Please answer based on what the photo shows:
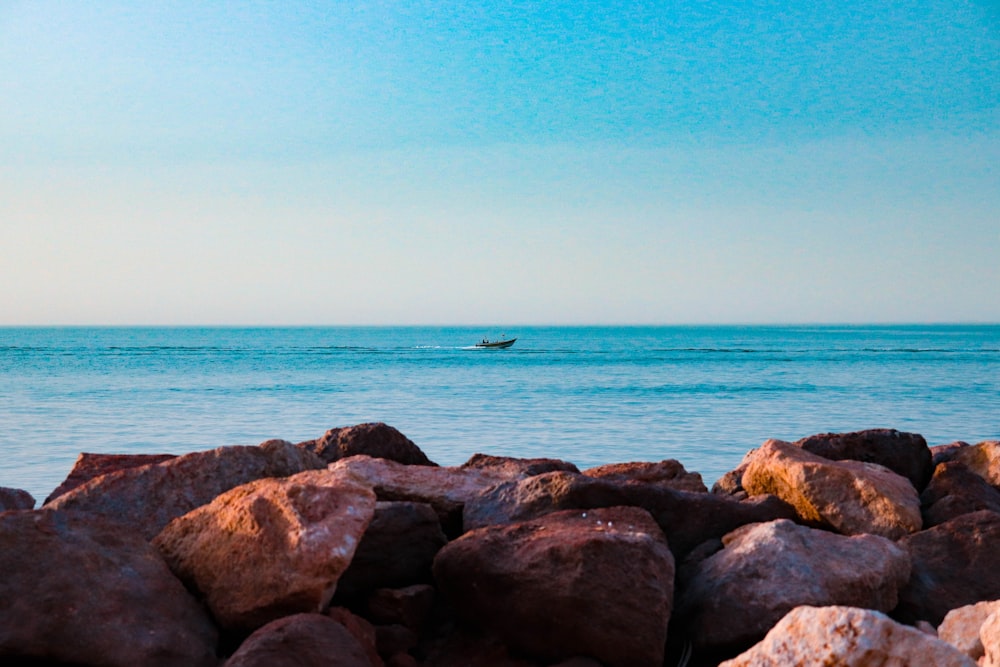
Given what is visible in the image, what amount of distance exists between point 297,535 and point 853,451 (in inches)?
196

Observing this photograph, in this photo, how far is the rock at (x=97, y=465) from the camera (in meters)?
5.70

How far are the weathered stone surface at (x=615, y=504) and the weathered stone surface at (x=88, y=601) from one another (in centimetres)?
172

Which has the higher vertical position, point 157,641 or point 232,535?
point 232,535

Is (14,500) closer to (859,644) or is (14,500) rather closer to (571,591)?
(571,591)

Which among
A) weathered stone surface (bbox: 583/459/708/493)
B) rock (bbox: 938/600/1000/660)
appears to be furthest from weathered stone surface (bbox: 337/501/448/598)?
rock (bbox: 938/600/1000/660)

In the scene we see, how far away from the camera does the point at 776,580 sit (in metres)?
4.45

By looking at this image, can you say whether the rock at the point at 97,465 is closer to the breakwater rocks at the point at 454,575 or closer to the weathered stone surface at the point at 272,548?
the breakwater rocks at the point at 454,575

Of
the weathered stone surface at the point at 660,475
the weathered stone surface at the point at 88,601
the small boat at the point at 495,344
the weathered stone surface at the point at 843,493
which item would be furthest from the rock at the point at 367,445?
the small boat at the point at 495,344

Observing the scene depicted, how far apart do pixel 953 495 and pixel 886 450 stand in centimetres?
95

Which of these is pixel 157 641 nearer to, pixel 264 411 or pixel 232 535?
pixel 232 535

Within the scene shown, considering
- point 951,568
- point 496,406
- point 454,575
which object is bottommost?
point 496,406

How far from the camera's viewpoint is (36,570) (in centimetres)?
386

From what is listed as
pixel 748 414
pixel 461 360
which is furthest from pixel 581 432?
pixel 461 360

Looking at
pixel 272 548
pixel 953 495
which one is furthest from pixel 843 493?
pixel 272 548
